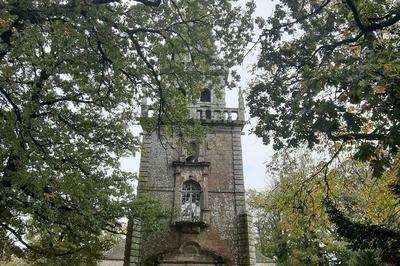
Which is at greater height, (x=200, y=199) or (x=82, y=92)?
(x=82, y=92)

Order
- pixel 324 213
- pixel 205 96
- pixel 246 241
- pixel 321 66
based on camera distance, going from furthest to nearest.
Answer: pixel 205 96 → pixel 246 241 → pixel 324 213 → pixel 321 66

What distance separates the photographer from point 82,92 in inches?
463

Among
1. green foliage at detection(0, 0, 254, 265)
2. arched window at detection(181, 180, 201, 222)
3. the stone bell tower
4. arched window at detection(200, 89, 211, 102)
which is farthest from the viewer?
arched window at detection(200, 89, 211, 102)

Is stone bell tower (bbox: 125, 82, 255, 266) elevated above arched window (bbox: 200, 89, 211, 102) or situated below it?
below

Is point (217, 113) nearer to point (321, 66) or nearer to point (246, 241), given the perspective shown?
point (246, 241)

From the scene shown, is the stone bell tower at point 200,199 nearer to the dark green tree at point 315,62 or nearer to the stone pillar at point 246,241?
the stone pillar at point 246,241

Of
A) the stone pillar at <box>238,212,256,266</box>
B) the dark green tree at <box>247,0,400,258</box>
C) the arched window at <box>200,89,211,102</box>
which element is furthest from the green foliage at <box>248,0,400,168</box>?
the arched window at <box>200,89,211,102</box>

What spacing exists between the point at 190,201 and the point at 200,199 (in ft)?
1.64

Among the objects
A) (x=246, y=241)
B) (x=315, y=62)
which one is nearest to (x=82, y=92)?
(x=315, y=62)

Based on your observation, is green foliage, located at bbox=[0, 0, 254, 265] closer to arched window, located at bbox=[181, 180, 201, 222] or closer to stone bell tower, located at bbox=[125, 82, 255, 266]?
stone bell tower, located at bbox=[125, 82, 255, 266]

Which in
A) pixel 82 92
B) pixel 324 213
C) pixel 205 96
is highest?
pixel 205 96

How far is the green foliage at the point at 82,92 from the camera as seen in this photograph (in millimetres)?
7930

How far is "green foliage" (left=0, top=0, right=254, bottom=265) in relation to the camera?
312 inches

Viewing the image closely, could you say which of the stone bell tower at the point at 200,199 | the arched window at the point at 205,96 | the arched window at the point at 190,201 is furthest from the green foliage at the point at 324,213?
the arched window at the point at 205,96
